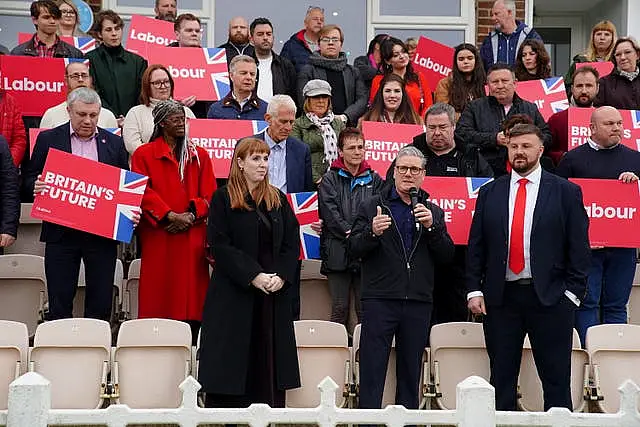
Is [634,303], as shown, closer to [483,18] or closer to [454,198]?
[454,198]

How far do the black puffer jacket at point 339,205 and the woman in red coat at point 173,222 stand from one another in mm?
794

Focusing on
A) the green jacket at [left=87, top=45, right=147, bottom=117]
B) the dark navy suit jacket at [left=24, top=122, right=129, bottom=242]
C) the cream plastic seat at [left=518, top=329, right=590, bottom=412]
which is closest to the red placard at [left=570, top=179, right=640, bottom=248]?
the cream plastic seat at [left=518, top=329, right=590, bottom=412]

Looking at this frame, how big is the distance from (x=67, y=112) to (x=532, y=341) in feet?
13.5

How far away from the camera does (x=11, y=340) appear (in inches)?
270

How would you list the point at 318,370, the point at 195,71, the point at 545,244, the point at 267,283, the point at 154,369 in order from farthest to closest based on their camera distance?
the point at 195,71, the point at 318,370, the point at 154,369, the point at 545,244, the point at 267,283

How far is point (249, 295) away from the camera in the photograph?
6551 mm

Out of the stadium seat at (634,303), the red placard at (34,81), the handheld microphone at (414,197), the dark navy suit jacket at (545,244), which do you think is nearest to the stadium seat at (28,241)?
the red placard at (34,81)

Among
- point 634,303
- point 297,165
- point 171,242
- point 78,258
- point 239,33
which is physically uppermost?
point 239,33

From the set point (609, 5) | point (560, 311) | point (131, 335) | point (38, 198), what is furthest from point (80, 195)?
point (609, 5)

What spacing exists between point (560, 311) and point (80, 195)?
A: 3187mm

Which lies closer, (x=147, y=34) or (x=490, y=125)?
(x=490, y=125)

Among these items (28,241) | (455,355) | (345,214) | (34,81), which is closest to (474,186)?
(345,214)

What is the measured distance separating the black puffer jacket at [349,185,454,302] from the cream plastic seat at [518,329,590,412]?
81cm

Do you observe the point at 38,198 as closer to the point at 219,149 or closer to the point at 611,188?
the point at 219,149
